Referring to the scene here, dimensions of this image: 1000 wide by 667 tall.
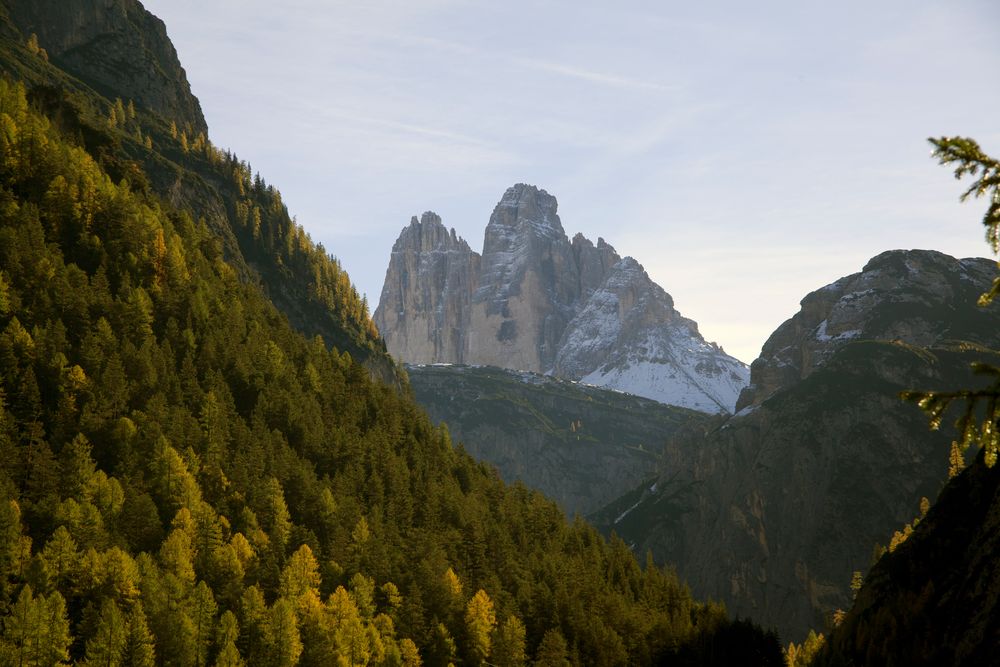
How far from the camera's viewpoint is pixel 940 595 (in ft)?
173

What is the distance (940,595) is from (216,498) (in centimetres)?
9606

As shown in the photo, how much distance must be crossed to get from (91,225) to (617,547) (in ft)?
363

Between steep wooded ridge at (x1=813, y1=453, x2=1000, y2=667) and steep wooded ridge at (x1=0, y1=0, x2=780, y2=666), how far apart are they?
177 feet

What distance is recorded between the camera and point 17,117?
535 feet

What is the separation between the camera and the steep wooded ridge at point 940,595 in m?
41.1

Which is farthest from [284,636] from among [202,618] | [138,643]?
[138,643]

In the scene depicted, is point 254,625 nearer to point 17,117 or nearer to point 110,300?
point 110,300

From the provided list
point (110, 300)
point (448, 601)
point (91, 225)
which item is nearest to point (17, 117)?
point (91, 225)

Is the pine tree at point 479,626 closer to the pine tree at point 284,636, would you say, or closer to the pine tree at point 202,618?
the pine tree at point 284,636

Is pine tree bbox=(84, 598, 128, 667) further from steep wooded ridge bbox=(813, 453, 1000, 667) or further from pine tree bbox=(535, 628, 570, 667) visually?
steep wooded ridge bbox=(813, 453, 1000, 667)

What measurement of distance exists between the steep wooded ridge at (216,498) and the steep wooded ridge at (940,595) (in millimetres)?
54014

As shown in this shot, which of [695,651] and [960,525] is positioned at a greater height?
[960,525]

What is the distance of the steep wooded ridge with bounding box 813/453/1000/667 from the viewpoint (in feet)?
135

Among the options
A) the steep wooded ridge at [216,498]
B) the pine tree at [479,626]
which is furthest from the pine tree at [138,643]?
the pine tree at [479,626]
